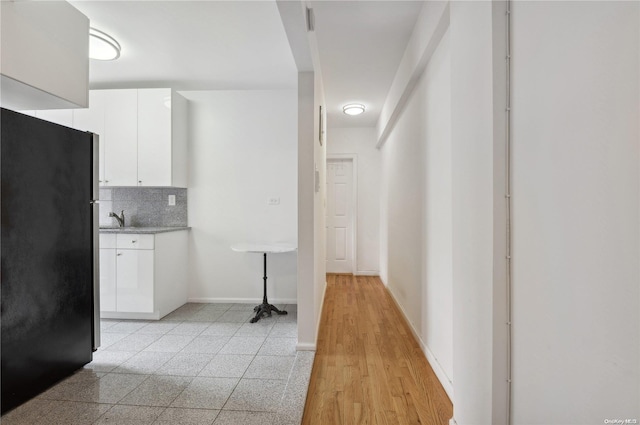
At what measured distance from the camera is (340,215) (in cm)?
550

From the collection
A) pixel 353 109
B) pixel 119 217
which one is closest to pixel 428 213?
pixel 353 109

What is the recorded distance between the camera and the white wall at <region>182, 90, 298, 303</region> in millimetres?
3652

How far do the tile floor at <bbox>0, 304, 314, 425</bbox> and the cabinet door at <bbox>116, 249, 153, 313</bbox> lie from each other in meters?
0.21

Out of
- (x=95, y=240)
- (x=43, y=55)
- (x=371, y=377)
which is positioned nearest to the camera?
(x=43, y=55)

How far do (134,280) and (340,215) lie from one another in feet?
11.0

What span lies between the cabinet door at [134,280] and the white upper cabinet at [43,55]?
157 cm

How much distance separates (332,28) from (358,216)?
3.37 meters

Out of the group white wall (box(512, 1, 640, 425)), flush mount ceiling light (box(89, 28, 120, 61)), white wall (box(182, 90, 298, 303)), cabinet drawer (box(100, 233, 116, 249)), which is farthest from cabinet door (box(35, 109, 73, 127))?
white wall (box(512, 1, 640, 425))

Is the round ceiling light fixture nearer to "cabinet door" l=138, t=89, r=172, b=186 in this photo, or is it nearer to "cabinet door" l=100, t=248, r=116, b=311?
"cabinet door" l=138, t=89, r=172, b=186

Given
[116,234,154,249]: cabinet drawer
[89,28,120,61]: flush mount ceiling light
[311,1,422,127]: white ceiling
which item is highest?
[311,1,422,127]: white ceiling

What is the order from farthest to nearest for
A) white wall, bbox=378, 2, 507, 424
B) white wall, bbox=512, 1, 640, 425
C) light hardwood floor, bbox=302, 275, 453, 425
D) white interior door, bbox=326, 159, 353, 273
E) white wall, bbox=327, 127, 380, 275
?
white interior door, bbox=326, 159, 353, 273
white wall, bbox=327, 127, 380, 275
light hardwood floor, bbox=302, 275, 453, 425
white wall, bbox=378, 2, 507, 424
white wall, bbox=512, 1, 640, 425

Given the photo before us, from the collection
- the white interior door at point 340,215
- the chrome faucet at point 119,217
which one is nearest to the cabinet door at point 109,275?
the chrome faucet at point 119,217

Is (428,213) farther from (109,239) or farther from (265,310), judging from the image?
(109,239)

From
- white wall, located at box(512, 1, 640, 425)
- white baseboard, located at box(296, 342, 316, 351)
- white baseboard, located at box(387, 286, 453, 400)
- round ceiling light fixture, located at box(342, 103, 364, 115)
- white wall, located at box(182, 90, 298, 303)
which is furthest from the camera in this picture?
round ceiling light fixture, located at box(342, 103, 364, 115)
